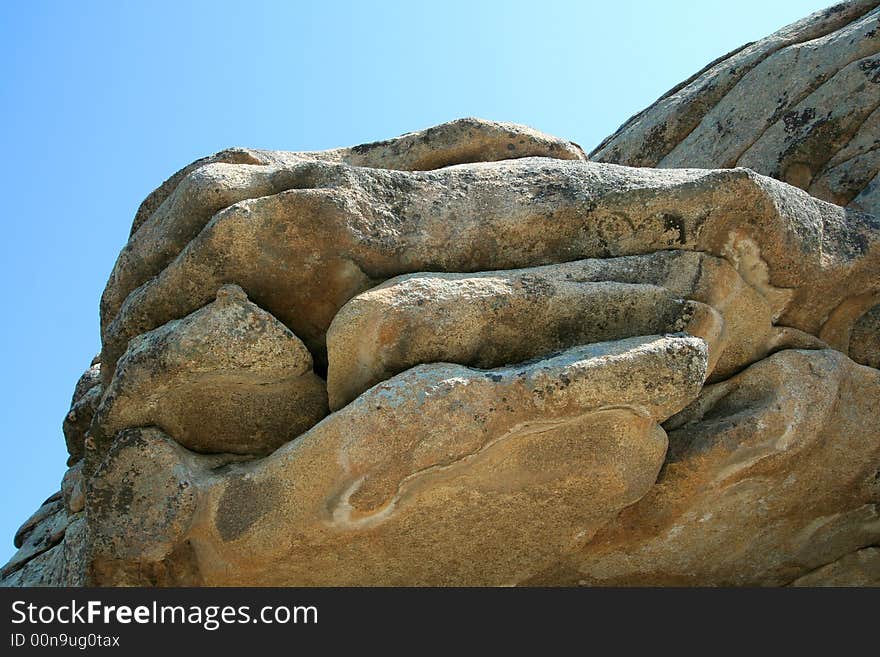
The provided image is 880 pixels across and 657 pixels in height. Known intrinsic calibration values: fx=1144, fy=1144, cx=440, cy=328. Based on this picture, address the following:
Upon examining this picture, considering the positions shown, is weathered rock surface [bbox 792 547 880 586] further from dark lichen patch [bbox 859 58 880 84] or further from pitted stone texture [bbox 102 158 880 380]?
dark lichen patch [bbox 859 58 880 84]

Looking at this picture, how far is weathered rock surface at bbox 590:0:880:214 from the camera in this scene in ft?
24.9

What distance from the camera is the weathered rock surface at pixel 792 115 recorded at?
7586 millimetres

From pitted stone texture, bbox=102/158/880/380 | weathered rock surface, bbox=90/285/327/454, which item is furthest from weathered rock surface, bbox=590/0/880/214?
weathered rock surface, bbox=90/285/327/454

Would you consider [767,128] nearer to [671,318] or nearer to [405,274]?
[671,318]

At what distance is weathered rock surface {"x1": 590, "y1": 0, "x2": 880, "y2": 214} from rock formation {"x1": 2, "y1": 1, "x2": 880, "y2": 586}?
1.35 meters

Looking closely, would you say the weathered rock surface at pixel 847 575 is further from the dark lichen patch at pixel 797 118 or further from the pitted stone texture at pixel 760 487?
the dark lichen patch at pixel 797 118

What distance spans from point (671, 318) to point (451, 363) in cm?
113

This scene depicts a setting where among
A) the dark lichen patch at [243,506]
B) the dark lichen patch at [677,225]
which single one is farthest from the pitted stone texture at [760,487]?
the dark lichen patch at [243,506]

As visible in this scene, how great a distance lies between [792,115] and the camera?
7.99m

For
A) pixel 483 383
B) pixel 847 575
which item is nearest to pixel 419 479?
pixel 483 383

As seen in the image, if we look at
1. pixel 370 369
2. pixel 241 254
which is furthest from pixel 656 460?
pixel 241 254

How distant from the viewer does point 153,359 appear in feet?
17.7

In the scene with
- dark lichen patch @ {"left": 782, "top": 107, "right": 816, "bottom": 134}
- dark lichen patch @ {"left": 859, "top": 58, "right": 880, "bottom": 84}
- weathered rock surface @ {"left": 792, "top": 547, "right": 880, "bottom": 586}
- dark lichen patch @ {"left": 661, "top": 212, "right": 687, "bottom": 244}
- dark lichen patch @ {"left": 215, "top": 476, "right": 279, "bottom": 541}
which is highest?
dark lichen patch @ {"left": 859, "top": 58, "right": 880, "bottom": 84}

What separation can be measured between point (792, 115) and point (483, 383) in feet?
13.5
